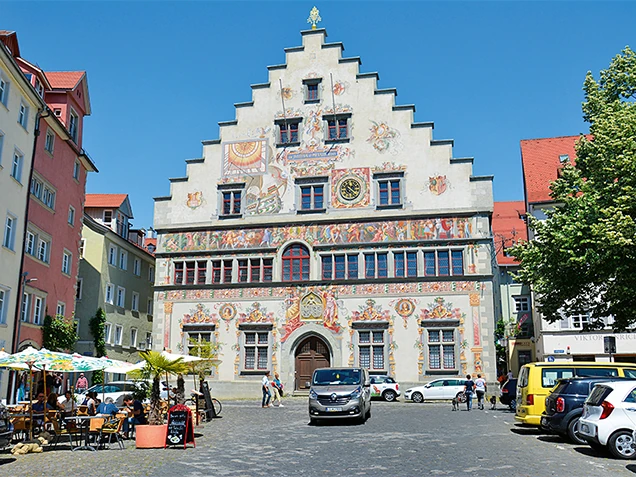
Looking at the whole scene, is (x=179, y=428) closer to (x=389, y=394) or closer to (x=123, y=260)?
(x=389, y=394)

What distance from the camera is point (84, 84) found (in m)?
35.7

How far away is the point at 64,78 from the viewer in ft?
115

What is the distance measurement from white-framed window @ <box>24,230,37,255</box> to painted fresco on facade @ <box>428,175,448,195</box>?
2090cm

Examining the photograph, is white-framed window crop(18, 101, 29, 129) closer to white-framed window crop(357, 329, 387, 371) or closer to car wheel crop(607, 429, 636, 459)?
white-framed window crop(357, 329, 387, 371)

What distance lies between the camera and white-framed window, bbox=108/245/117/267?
41.9m

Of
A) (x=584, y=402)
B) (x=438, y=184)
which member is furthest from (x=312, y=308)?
(x=584, y=402)

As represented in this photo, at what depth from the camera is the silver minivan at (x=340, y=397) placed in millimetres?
20953

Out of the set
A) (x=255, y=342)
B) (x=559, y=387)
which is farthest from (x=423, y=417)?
(x=255, y=342)

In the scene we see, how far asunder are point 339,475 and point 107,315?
1290 inches

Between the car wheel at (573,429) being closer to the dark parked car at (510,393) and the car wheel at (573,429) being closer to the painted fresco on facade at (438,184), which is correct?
the dark parked car at (510,393)

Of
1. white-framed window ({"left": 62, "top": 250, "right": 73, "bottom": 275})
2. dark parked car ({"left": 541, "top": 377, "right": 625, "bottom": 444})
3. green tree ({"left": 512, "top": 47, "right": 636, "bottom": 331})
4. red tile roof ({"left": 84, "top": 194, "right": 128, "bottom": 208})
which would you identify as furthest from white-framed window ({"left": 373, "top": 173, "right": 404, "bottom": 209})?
dark parked car ({"left": 541, "top": 377, "right": 625, "bottom": 444})

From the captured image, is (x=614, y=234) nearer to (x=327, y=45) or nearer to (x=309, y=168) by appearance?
(x=309, y=168)

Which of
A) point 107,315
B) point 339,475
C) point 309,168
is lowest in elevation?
point 339,475

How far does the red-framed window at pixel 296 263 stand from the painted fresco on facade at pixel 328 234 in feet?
1.95
